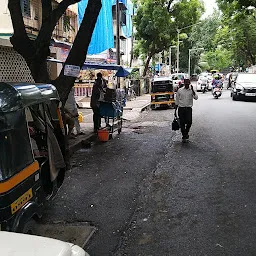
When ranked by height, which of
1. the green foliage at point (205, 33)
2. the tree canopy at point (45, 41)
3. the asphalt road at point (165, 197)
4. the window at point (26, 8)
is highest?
the green foliage at point (205, 33)

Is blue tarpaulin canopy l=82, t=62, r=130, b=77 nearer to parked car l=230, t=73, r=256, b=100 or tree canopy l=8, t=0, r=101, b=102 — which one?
tree canopy l=8, t=0, r=101, b=102

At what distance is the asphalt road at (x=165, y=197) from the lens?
4395mm

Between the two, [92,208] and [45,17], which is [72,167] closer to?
→ [92,208]

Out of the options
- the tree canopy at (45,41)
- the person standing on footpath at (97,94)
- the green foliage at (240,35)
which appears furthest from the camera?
the green foliage at (240,35)

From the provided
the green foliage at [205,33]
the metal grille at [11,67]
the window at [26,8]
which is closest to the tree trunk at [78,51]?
the metal grille at [11,67]

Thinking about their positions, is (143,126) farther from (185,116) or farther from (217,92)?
(217,92)

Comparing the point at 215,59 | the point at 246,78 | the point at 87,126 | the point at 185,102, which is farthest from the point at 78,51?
the point at 215,59

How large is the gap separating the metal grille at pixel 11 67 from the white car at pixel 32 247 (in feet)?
28.9

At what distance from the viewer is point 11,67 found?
11.3m

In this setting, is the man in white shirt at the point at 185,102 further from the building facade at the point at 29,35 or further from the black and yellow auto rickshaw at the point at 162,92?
the black and yellow auto rickshaw at the point at 162,92

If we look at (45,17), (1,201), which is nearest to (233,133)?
(45,17)

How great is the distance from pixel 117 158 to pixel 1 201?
221 inches

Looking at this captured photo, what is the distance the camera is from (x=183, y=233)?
4.62m

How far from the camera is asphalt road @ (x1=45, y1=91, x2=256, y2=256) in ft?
14.4
